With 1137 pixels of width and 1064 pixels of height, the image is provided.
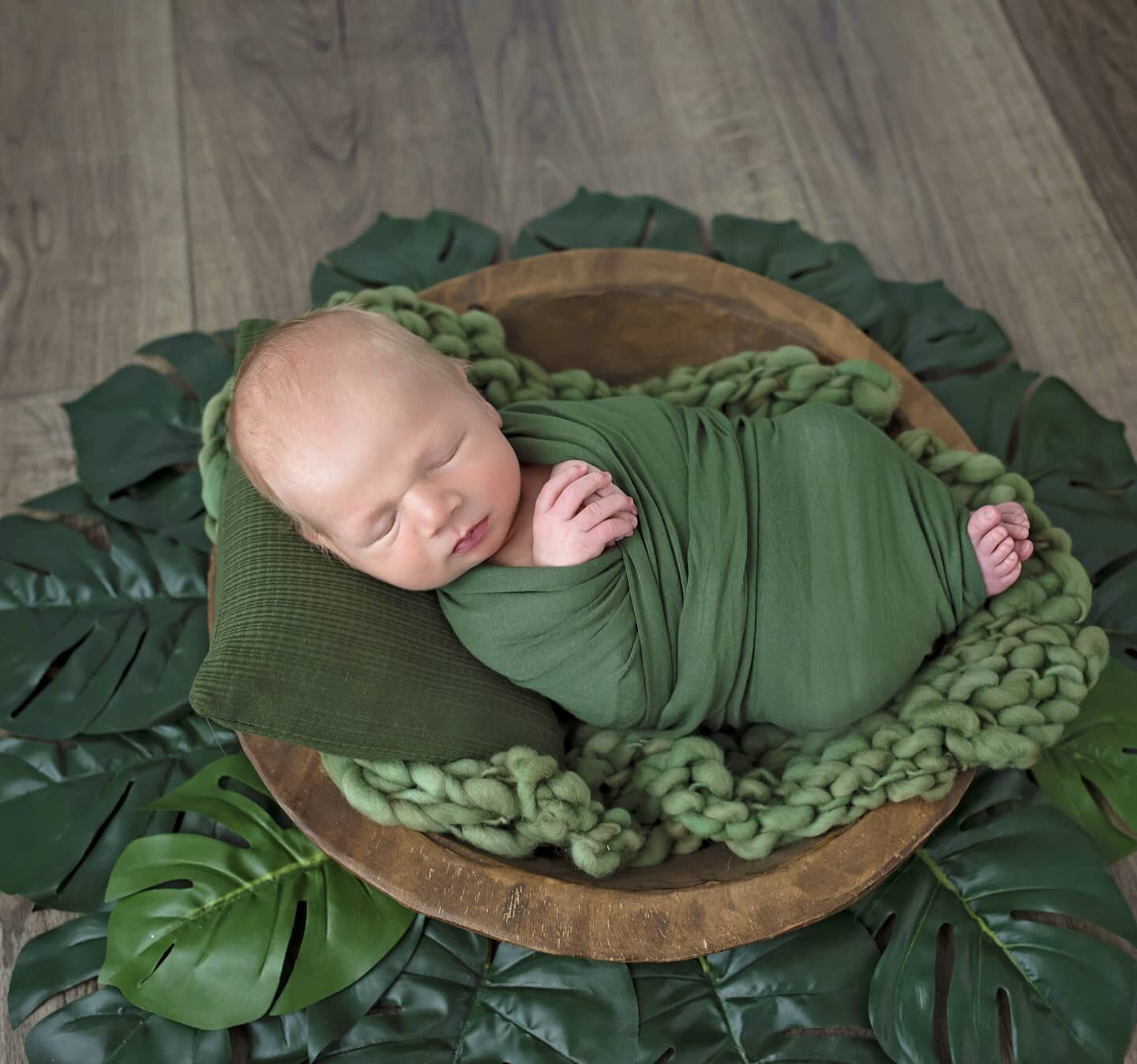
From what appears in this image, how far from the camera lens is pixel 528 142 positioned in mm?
1783

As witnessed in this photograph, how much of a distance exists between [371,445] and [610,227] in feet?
2.57

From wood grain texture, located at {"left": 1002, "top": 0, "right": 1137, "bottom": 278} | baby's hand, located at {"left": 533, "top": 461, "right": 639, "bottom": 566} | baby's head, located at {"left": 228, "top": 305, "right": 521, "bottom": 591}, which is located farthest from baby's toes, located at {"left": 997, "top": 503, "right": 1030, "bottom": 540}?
wood grain texture, located at {"left": 1002, "top": 0, "right": 1137, "bottom": 278}

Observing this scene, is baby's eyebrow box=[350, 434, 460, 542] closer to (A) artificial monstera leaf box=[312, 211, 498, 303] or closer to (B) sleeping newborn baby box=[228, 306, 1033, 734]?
(B) sleeping newborn baby box=[228, 306, 1033, 734]

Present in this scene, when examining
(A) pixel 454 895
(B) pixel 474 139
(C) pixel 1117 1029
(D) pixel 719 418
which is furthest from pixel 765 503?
(B) pixel 474 139

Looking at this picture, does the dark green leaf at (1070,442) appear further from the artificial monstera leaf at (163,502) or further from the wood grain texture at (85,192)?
the wood grain texture at (85,192)

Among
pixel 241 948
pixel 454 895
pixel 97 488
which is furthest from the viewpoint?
pixel 97 488

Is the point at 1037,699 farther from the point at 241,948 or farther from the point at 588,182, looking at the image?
the point at 588,182

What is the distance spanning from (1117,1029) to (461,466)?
0.84 metres

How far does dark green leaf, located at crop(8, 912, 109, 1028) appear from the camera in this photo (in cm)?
112

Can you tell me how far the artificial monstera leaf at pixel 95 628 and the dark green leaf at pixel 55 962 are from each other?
22 cm

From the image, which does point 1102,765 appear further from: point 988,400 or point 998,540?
point 988,400

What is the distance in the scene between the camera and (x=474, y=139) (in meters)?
1.79

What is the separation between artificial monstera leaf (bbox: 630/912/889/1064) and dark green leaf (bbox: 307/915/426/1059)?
244 millimetres

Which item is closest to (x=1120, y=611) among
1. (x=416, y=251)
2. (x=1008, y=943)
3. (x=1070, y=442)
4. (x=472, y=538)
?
(x=1070, y=442)
